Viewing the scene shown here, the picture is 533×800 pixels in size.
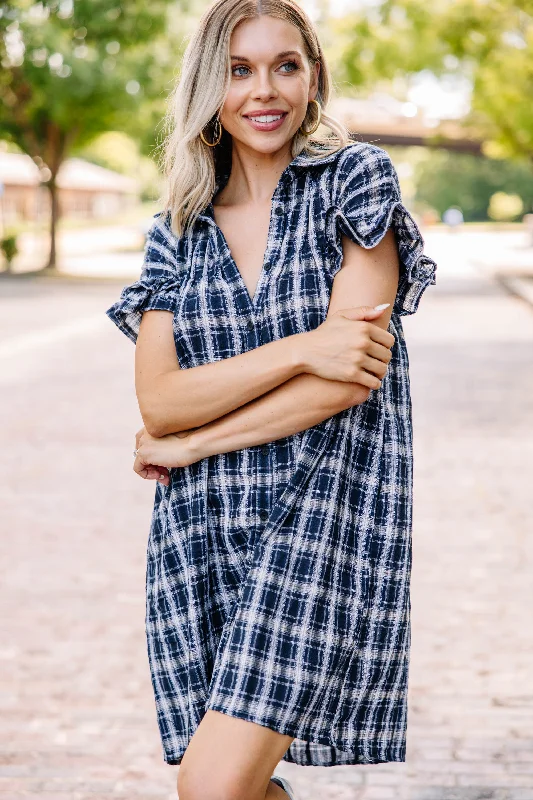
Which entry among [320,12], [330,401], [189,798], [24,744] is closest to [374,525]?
[330,401]

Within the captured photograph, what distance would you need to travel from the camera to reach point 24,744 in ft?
12.1

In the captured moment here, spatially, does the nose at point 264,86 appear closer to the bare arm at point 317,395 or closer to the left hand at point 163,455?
the bare arm at point 317,395

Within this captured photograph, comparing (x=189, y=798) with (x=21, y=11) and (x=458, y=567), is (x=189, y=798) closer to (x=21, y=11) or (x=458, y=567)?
(x=458, y=567)

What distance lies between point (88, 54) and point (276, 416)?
25610mm

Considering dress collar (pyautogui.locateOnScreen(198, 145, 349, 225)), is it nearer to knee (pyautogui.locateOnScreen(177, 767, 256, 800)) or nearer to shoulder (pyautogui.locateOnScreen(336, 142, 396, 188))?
shoulder (pyautogui.locateOnScreen(336, 142, 396, 188))

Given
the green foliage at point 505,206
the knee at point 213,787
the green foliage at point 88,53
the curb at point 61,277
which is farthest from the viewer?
the green foliage at point 505,206

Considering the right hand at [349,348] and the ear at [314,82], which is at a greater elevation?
the ear at [314,82]

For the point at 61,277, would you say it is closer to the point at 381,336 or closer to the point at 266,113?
the point at 266,113

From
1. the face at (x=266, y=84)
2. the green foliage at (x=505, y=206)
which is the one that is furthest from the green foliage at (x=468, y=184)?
the face at (x=266, y=84)

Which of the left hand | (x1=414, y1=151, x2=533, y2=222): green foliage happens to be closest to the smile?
the left hand

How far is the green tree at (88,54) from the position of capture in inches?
1016

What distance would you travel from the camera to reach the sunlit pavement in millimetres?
3529

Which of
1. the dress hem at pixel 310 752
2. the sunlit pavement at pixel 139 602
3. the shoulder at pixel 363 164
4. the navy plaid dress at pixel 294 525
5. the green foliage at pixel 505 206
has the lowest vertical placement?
the sunlit pavement at pixel 139 602

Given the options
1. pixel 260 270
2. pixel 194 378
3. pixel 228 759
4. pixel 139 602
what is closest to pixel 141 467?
pixel 194 378
